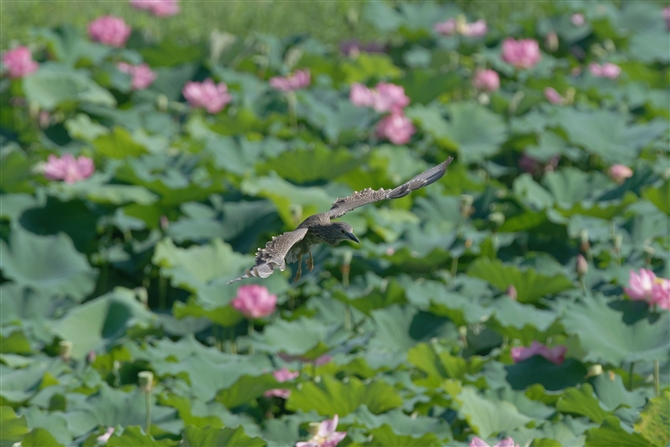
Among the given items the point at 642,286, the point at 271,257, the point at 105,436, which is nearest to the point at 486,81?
the point at 642,286

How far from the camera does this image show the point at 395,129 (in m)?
4.49

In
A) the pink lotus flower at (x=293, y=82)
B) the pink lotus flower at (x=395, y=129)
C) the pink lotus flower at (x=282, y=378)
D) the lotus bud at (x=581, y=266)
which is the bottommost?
the pink lotus flower at (x=293, y=82)

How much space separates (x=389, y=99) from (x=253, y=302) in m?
1.75

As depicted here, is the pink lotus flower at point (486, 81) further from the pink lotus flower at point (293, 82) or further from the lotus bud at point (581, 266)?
the lotus bud at point (581, 266)

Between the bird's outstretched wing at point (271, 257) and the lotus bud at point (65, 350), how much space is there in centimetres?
143

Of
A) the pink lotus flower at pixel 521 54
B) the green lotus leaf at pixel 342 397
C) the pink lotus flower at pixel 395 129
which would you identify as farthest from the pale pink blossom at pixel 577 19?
the green lotus leaf at pixel 342 397

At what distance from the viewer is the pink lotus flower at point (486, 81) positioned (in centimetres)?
514

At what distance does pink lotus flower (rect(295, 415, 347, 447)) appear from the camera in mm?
2344

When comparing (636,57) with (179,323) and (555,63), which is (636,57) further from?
(179,323)

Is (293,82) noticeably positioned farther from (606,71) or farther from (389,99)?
(606,71)

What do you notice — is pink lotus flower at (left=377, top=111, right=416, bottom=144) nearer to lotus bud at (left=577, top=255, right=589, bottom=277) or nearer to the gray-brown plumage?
lotus bud at (left=577, top=255, right=589, bottom=277)

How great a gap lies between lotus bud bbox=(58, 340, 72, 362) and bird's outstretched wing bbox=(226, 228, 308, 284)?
4.70 feet

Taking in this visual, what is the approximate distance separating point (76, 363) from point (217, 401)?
25.0 inches

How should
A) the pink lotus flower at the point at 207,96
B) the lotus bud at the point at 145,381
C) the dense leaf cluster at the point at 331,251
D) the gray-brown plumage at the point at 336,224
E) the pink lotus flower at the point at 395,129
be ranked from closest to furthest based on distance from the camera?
1. the gray-brown plumage at the point at 336,224
2. the lotus bud at the point at 145,381
3. the dense leaf cluster at the point at 331,251
4. the pink lotus flower at the point at 395,129
5. the pink lotus flower at the point at 207,96
